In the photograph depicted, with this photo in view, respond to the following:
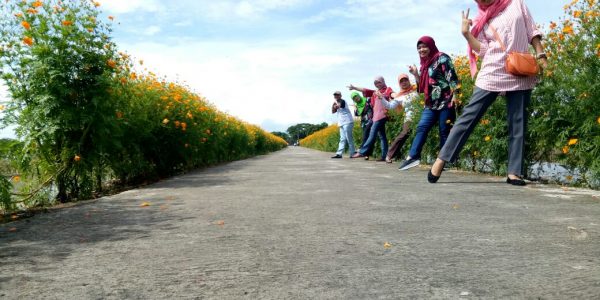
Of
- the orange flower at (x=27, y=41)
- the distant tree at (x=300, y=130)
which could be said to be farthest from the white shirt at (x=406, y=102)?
the distant tree at (x=300, y=130)

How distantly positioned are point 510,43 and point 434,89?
6.84 ft

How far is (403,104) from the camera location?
9.73 m

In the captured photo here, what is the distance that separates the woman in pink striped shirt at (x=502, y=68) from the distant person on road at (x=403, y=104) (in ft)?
13.5

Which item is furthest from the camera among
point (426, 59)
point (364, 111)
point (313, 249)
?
point (364, 111)

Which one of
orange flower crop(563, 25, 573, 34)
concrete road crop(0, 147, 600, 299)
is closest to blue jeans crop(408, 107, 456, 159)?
orange flower crop(563, 25, 573, 34)

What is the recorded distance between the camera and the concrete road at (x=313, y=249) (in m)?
1.81

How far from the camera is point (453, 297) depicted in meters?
1.69

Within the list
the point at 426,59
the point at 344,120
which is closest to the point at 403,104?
the point at 426,59

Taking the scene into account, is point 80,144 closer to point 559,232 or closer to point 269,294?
point 269,294

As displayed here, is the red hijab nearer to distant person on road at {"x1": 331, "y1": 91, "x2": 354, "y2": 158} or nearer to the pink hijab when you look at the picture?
the pink hijab

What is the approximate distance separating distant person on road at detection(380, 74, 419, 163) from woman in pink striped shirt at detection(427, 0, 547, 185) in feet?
13.5

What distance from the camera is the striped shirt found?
4715 millimetres

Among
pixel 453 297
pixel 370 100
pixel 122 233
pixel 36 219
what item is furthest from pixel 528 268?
pixel 370 100

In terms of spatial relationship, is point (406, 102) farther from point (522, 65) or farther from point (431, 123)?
point (522, 65)
